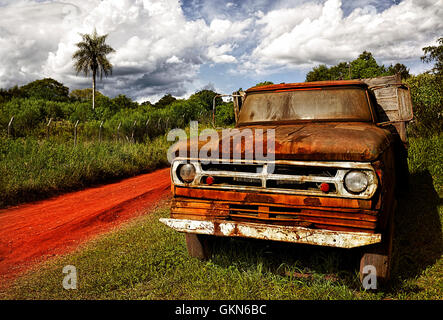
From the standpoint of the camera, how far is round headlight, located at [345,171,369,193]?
2.42m

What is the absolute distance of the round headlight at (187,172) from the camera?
2.95 m

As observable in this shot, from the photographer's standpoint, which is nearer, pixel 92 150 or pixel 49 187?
pixel 49 187

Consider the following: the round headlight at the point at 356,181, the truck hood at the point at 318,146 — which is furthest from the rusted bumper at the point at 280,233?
the truck hood at the point at 318,146

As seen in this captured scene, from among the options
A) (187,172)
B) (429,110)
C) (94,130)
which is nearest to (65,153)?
(94,130)

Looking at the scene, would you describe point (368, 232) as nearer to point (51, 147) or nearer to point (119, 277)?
point (119, 277)

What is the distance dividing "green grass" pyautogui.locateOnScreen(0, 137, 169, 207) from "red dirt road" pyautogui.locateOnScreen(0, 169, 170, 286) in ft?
1.27

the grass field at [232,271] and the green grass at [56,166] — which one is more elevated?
the green grass at [56,166]

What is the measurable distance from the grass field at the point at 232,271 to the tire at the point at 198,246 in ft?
0.31

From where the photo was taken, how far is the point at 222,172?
2830 millimetres

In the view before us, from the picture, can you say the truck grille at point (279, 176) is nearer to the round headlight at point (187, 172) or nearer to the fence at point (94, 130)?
the round headlight at point (187, 172)

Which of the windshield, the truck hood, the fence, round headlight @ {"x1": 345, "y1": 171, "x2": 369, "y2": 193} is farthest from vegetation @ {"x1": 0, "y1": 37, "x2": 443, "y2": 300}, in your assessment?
the fence
